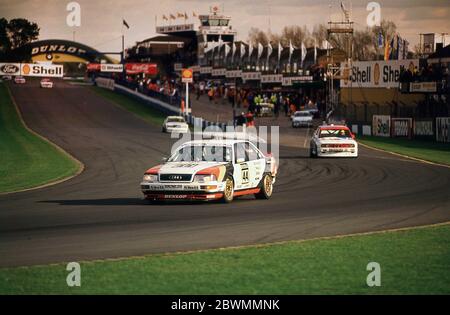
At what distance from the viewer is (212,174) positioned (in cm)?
1975

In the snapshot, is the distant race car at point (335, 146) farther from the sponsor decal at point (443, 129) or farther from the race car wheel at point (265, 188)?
the race car wheel at point (265, 188)

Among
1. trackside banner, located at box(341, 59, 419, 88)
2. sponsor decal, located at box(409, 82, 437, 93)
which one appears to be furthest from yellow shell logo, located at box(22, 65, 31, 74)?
sponsor decal, located at box(409, 82, 437, 93)

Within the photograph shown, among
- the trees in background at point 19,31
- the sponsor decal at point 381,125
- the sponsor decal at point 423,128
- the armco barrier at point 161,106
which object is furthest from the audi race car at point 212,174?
the trees in background at point 19,31

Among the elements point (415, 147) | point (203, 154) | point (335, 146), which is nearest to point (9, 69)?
point (415, 147)

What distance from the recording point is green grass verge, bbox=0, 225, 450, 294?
1080 cm

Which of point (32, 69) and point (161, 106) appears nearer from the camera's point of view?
point (161, 106)

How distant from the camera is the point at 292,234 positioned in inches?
611

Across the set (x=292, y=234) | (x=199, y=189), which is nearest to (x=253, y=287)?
(x=292, y=234)

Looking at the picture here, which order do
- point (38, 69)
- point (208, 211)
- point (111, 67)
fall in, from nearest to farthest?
1. point (208, 211)
2. point (38, 69)
3. point (111, 67)

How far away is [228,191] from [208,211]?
5.78ft

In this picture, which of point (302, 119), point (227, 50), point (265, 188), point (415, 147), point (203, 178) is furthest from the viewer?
point (227, 50)

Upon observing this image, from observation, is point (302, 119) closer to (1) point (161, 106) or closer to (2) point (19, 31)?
(1) point (161, 106)

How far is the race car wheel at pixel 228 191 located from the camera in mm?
20203

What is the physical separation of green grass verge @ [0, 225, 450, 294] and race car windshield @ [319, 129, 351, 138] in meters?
24.0
